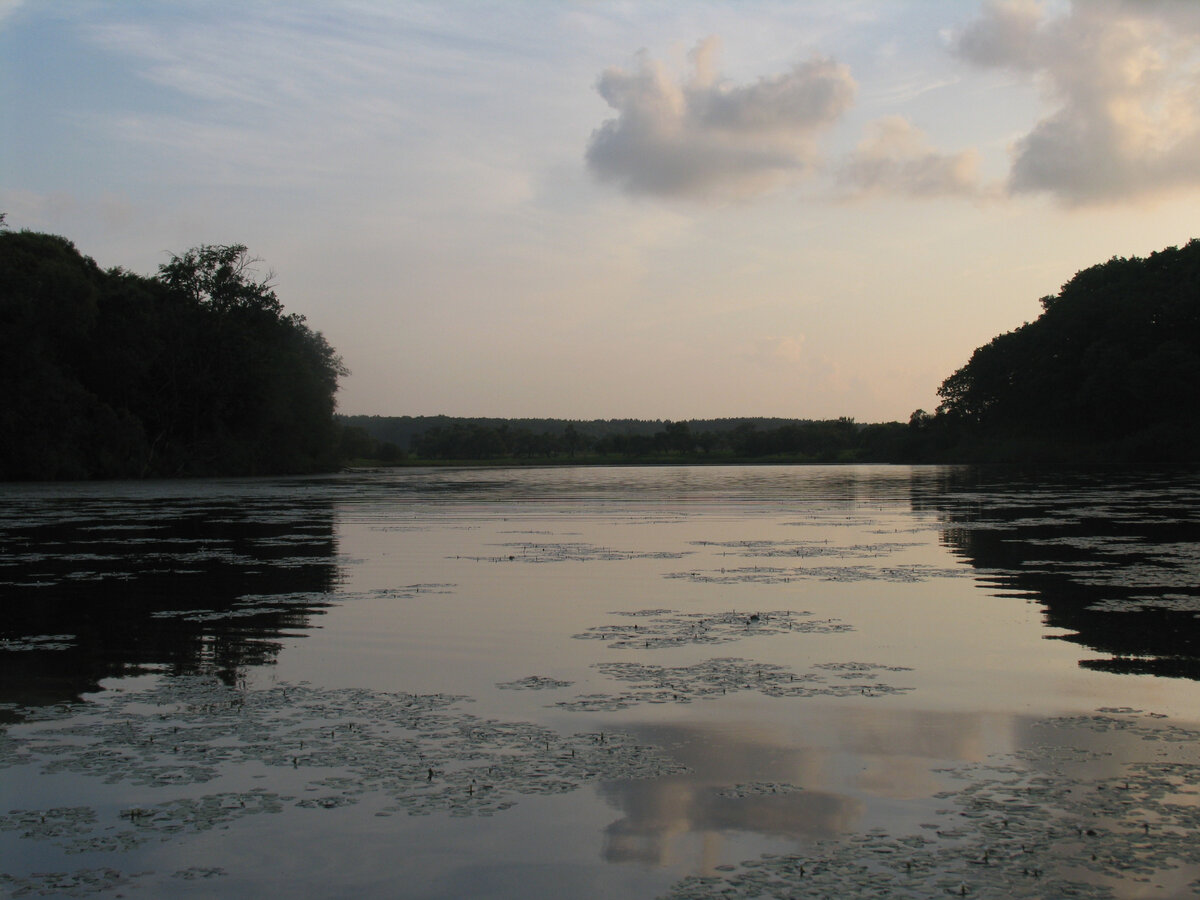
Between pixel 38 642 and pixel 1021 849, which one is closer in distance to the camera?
pixel 1021 849

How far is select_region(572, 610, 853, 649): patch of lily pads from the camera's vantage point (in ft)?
30.1

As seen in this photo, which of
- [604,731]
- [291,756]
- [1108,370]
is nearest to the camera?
[291,756]

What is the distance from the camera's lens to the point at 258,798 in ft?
16.4

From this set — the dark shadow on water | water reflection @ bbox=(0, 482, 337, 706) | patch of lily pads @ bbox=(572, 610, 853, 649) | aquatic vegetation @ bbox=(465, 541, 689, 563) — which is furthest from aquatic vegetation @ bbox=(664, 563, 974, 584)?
water reflection @ bbox=(0, 482, 337, 706)

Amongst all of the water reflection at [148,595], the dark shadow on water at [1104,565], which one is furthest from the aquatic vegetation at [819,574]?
the water reflection at [148,595]

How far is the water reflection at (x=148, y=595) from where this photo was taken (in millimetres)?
8297

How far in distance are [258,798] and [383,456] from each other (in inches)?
5607

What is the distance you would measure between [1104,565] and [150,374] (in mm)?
63104

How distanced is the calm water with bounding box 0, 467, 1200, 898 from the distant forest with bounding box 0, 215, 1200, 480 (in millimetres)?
44044

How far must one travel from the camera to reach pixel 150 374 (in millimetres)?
66812

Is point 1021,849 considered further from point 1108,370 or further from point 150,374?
point 1108,370

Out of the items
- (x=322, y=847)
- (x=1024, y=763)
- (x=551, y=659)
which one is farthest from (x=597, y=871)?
(x=551, y=659)

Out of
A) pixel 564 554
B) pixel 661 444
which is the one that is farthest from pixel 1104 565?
pixel 661 444

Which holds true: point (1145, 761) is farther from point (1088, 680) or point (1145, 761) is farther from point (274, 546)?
point (274, 546)
